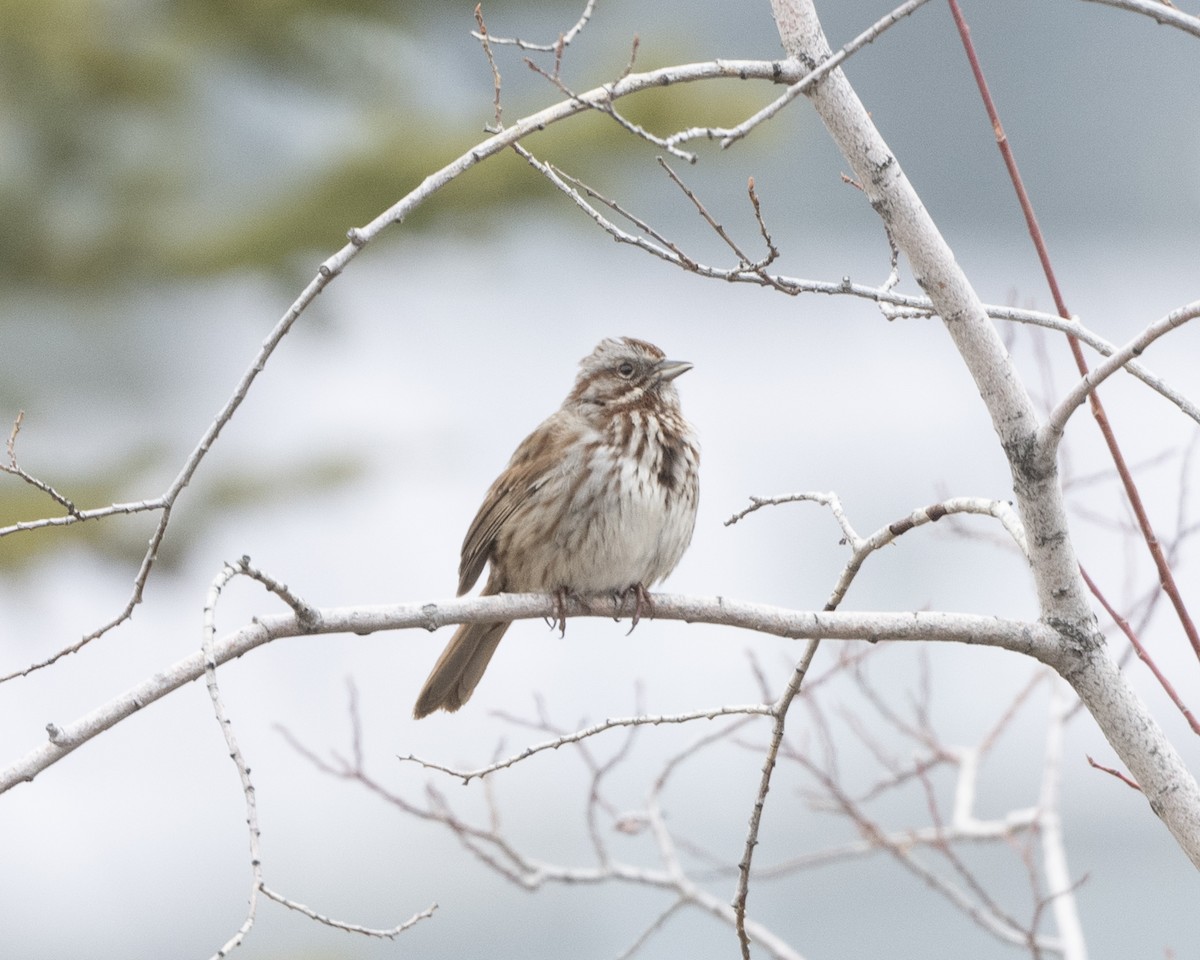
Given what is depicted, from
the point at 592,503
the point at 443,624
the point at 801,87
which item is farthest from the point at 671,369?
the point at 801,87

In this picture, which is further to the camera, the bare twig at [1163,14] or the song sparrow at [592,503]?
the song sparrow at [592,503]

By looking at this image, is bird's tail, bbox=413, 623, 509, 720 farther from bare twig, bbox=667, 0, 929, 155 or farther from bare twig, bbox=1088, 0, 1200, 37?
bare twig, bbox=1088, 0, 1200, 37

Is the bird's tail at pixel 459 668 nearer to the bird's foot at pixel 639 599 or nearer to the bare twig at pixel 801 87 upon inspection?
the bird's foot at pixel 639 599

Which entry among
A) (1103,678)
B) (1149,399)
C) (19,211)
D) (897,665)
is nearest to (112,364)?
(19,211)

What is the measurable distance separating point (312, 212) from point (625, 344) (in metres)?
3.90

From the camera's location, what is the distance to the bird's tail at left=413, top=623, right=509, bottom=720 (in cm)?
388

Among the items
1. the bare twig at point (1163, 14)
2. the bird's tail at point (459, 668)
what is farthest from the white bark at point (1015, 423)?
the bird's tail at point (459, 668)

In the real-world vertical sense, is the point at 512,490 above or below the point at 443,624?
above

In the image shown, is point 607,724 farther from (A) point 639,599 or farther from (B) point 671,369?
(B) point 671,369

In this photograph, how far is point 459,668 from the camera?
12.8 feet

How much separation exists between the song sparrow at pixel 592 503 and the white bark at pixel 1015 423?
4.10 ft

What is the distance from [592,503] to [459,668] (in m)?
0.61

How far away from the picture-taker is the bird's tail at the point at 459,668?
3881mm

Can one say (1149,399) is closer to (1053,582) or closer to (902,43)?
(902,43)
